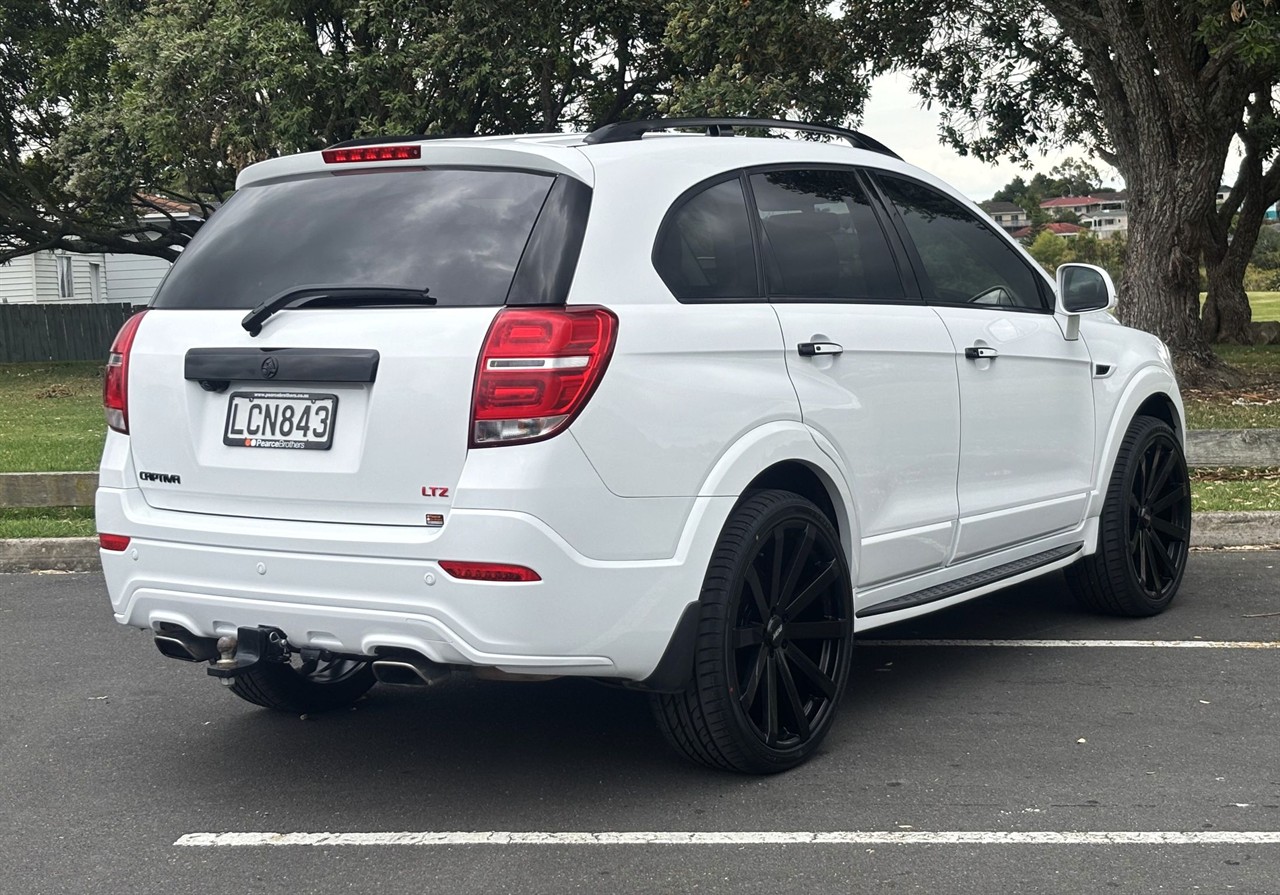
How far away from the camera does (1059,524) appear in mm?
6066

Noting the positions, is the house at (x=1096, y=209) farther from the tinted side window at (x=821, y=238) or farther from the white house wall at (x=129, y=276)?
the tinted side window at (x=821, y=238)

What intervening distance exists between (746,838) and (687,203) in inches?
72.1

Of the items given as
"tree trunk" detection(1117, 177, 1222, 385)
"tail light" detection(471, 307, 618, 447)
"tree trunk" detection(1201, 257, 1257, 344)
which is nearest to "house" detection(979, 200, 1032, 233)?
→ "tree trunk" detection(1201, 257, 1257, 344)

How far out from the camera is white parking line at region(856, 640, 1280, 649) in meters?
6.18

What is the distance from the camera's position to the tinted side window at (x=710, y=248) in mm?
4371

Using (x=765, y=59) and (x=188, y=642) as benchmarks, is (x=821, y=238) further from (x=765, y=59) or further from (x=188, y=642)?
(x=765, y=59)

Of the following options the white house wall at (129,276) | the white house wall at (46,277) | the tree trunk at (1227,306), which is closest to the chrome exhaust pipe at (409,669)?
the tree trunk at (1227,306)

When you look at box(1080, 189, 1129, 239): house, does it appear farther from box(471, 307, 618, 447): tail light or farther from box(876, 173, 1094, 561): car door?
box(471, 307, 618, 447): tail light

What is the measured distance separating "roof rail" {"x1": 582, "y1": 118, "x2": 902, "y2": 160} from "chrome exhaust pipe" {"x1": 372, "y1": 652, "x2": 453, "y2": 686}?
161cm

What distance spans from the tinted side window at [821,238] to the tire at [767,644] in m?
0.75

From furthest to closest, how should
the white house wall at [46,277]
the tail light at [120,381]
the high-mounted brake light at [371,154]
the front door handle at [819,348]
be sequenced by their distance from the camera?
1. the white house wall at [46,277]
2. the front door handle at [819,348]
3. the tail light at [120,381]
4. the high-mounted brake light at [371,154]

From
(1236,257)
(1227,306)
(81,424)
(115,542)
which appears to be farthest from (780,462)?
(1236,257)

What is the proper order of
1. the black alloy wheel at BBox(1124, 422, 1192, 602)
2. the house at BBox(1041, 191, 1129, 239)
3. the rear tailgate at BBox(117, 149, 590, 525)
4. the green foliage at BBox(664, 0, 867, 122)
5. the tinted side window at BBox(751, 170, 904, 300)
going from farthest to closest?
1. the house at BBox(1041, 191, 1129, 239)
2. the green foliage at BBox(664, 0, 867, 122)
3. the black alloy wheel at BBox(1124, 422, 1192, 602)
4. the tinted side window at BBox(751, 170, 904, 300)
5. the rear tailgate at BBox(117, 149, 590, 525)

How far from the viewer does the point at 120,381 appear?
14.9 ft
